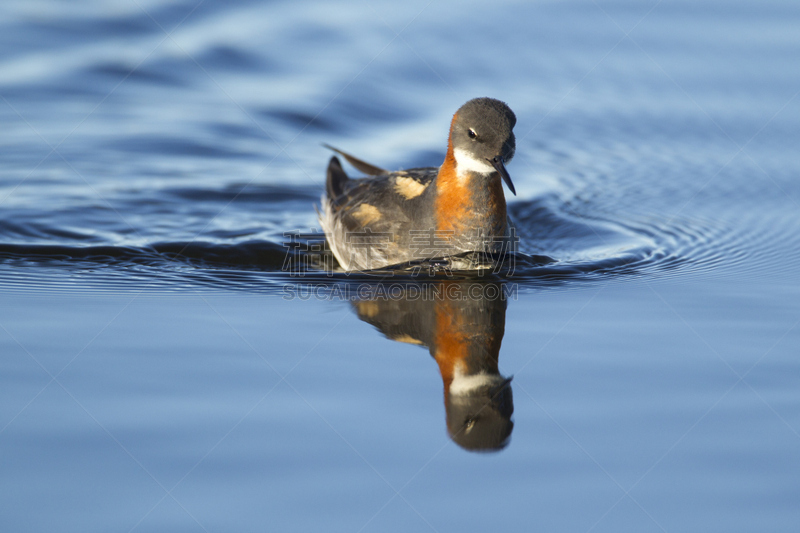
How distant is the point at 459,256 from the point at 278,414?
3018 millimetres

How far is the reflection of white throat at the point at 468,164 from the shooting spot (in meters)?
7.12

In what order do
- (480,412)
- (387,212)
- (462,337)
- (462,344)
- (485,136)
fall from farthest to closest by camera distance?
1. (387,212)
2. (485,136)
3. (462,337)
4. (462,344)
5. (480,412)

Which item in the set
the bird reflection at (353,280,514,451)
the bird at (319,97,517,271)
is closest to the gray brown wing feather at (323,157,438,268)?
the bird at (319,97,517,271)

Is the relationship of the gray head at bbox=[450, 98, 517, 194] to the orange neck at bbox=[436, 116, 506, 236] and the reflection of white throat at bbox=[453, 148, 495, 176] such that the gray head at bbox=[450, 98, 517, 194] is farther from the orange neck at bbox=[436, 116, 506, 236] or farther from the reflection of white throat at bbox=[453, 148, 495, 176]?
the orange neck at bbox=[436, 116, 506, 236]

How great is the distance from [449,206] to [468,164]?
39cm

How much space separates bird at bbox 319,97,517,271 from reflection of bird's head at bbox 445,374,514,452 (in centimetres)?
201

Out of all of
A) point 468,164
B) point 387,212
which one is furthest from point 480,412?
point 387,212

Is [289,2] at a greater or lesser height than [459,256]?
greater

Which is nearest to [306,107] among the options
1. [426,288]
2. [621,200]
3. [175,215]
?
[175,215]

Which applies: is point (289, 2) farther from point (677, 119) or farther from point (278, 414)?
point (278, 414)

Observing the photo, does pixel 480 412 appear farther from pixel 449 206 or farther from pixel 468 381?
pixel 449 206

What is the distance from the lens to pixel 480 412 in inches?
194

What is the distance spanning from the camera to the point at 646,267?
24.2 feet

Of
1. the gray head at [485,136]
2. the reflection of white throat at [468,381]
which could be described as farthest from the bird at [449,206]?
the reflection of white throat at [468,381]
